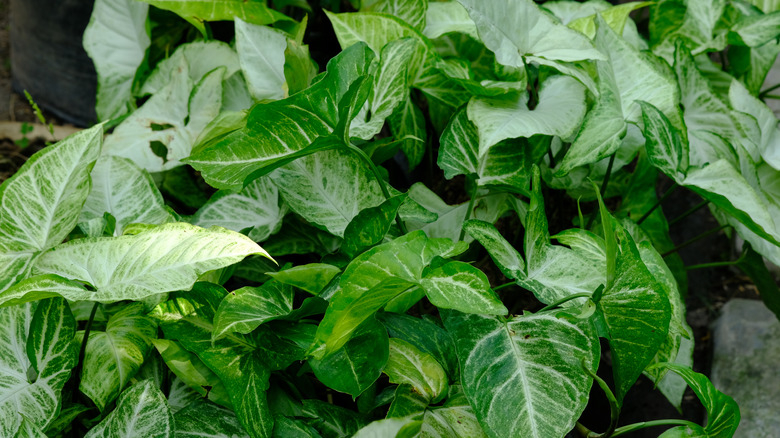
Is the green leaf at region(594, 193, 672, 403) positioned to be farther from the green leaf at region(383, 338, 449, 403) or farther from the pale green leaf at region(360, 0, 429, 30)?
the pale green leaf at region(360, 0, 429, 30)

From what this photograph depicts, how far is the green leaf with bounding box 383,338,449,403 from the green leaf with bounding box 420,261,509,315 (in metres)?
0.13

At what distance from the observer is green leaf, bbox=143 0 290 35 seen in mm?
1030

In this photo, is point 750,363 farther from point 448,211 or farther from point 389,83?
point 389,83

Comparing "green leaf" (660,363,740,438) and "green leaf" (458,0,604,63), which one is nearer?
"green leaf" (660,363,740,438)

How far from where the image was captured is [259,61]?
101cm

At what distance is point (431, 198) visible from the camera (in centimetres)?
95

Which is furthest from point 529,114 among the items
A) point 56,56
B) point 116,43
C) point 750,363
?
point 56,56

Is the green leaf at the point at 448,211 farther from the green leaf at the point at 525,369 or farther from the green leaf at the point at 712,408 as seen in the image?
the green leaf at the point at 712,408

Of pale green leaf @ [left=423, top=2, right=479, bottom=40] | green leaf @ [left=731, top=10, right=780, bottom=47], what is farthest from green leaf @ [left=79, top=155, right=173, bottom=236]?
green leaf @ [left=731, top=10, right=780, bottom=47]

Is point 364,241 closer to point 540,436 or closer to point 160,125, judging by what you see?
point 540,436

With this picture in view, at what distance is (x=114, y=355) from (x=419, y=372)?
14.1 inches

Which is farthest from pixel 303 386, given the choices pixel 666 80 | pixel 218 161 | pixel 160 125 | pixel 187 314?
pixel 666 80

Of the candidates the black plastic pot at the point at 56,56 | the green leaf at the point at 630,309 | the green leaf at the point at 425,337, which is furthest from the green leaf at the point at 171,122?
the black plastic pot at the point at 56,56

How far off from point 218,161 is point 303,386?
1.04 feet
